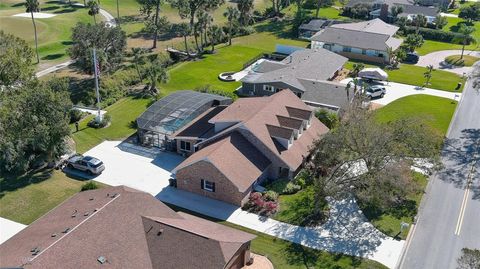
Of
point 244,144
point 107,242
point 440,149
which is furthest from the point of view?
point 440,149

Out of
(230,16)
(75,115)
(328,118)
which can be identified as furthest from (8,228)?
(230,16)

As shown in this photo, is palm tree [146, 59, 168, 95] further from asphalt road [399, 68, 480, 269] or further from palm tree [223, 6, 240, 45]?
asphalt road [399, 68, 480, 269]

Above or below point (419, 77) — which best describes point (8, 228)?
below

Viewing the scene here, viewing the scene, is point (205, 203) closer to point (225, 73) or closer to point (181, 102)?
point (181, 102)

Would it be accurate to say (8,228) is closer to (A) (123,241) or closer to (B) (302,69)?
(A) (123,241)

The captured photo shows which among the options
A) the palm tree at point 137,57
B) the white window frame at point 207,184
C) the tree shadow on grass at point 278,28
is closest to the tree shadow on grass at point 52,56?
the palm tree at point 137,57

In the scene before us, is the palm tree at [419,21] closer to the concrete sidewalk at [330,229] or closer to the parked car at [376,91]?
the parked car at [376,91]

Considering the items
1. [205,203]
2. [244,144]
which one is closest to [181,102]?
[244,144]
